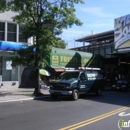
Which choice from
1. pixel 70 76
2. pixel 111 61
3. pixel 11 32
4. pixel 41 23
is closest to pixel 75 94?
pixel 70 76

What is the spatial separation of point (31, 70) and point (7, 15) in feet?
19.5

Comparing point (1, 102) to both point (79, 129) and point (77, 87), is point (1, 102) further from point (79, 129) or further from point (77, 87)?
point (79, 129)

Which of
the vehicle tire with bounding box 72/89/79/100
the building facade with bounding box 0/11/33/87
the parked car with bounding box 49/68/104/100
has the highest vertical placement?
the building facade with bounding box 0/11/33/87

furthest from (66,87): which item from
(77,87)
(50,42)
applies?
(50,42)

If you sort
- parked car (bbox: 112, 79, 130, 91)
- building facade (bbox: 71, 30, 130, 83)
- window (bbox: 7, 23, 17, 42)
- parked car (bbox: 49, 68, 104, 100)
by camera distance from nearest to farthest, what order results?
parked car (bbox: 49, 68, 104, 100) < window (bbox: 7, 23, 17, 42) < parked car (bbox: 112, 79, 130, 91) < building facade (bbox: 71, 30, 130, 83)

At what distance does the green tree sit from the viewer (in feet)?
58.2

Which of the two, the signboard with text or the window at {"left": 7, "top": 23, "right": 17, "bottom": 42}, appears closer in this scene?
the window at {"left": 7, "top": 23, "right": 17, "bottom": 42}

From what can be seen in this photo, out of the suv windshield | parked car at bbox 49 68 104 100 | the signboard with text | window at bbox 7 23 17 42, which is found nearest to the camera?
parked car at bbox 49 68 104 100

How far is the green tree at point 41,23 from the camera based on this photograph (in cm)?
1775

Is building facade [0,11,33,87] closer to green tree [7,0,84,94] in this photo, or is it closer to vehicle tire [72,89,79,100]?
green tree [7,0,84,94]

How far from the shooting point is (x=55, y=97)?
674 inches

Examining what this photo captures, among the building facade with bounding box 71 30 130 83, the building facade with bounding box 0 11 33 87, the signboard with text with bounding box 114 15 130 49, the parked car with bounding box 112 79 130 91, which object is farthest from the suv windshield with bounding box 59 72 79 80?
the signboard with text with bounding box 114 15 130 49

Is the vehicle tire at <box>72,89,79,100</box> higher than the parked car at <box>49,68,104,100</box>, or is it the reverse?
the parked car at <box>49,68,104,100</box>

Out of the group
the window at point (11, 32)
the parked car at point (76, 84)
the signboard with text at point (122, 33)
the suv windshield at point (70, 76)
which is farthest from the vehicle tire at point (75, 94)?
the signboard with text at point (122, 33)
